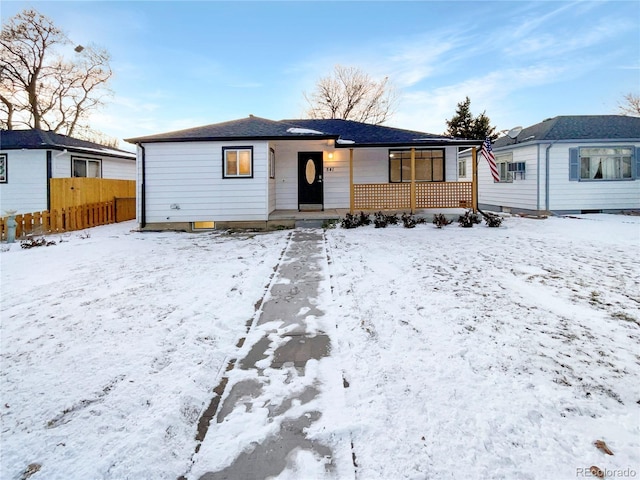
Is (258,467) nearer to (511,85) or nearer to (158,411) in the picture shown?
(158,411)

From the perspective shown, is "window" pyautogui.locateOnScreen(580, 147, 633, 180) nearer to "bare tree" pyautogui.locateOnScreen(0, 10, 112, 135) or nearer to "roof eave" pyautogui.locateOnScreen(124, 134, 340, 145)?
"roof eave" pyautogui.locateOnScreen(124, 134, 340, 145)

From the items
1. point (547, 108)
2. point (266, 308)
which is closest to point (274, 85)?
point (547, 108)

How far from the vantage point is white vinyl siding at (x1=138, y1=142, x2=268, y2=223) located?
1148cm

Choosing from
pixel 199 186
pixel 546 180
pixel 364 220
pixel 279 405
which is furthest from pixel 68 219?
pixel 546 180

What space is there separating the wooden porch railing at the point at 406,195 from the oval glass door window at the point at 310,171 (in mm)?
1819

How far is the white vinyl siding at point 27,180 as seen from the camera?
13398mm

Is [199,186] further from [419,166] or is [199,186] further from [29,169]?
[419,166]

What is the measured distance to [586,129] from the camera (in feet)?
47.3

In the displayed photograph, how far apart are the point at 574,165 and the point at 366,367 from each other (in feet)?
48.5

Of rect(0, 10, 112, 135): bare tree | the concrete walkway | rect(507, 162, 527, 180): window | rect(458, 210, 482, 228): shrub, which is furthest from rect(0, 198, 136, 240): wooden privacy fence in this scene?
rect(0, 10, 112, 135): bare tree

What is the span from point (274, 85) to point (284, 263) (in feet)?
60.1

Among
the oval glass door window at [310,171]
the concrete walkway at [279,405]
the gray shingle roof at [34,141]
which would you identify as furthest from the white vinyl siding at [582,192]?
the gray shingle roof at [34,141]

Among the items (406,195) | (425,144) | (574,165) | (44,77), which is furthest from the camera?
(44,77)

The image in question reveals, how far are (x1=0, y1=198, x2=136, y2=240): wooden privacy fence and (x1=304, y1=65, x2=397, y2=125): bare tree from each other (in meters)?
20.7
